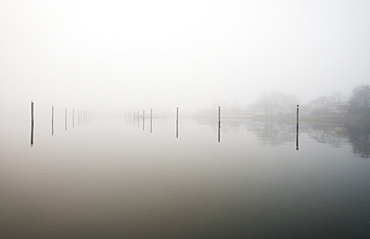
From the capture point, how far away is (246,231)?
4.17 meters

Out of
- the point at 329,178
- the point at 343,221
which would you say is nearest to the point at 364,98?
the point at 329,178

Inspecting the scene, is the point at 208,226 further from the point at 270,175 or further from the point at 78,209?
the point at 270,175

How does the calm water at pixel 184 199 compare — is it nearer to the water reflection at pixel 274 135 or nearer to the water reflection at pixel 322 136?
the water reflection at pixel 322 136

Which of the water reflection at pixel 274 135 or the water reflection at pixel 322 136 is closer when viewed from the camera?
the water reflection at pixel 322 136

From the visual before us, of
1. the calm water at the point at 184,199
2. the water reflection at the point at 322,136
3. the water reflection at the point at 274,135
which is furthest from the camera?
the water reflection at the point at 274,135

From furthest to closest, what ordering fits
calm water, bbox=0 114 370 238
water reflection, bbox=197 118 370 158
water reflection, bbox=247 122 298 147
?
water reflection, bbox=247 122 298 147 → water reflection, bbox=197 118 370 158 → calm water, bbox=0 114 370 238

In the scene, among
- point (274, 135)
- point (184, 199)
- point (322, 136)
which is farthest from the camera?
point (274, 135)

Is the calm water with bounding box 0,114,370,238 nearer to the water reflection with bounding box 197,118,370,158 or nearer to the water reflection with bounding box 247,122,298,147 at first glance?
the water reflection with bounding box 197,118,370,158

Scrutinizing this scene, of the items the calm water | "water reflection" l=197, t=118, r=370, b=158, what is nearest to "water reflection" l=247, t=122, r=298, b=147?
"water reflection" l=197, t=118, r=370, b=158

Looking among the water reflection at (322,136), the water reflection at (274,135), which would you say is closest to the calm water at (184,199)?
the water reflection at (322,136)

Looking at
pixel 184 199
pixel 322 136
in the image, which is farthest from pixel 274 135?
pixel 184 199

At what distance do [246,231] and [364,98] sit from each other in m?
65.1

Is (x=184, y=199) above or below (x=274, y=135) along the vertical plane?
below

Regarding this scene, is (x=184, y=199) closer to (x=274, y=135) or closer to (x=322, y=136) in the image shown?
(x=274, y=135)
